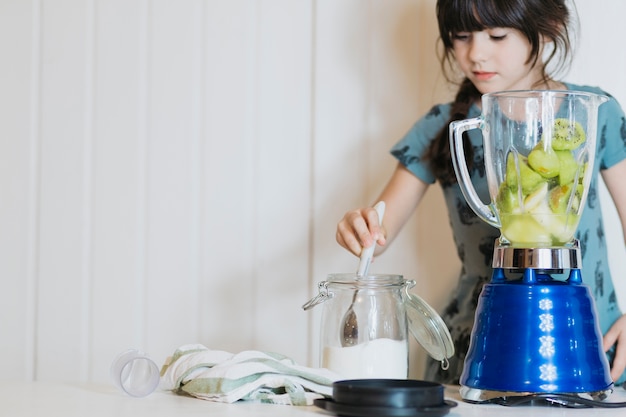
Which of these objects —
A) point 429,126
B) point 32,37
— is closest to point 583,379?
point 429,126

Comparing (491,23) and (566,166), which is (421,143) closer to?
(491,23)

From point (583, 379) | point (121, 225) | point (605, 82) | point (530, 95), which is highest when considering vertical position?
point (605, 82)

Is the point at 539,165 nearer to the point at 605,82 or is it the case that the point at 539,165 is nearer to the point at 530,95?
the point at 530,95

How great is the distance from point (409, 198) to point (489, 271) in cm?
18

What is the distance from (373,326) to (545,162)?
249 millimetres

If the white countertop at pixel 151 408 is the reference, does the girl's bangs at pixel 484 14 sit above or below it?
above

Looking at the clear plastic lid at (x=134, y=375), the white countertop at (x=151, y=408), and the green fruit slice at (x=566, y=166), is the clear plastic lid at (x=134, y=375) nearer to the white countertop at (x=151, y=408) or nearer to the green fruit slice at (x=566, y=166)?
the white countertop at (x=151, y=408)

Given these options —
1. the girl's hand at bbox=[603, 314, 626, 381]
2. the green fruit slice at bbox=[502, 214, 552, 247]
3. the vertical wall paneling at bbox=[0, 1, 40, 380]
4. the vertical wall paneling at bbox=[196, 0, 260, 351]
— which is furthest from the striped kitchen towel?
the vertical wall paneling at bbox=[0, 1, 40, 380]

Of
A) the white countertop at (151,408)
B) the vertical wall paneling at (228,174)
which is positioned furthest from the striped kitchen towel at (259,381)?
the vertical wall paneling at (228,174)

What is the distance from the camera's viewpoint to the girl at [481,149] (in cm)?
129

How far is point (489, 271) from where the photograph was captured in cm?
144

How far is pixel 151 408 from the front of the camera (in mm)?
829

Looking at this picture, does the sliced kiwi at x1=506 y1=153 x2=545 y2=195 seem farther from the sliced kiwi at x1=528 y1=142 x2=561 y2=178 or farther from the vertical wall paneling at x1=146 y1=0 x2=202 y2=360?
the vertical wall paneling at x1=146 y1=0 x2=202 y2=360

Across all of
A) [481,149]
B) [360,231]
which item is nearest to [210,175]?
[481,149]
